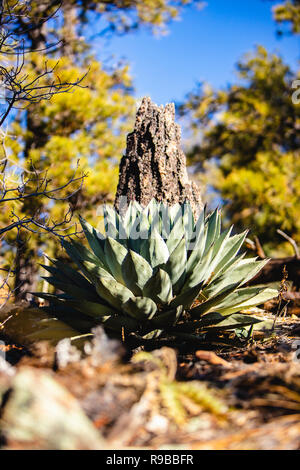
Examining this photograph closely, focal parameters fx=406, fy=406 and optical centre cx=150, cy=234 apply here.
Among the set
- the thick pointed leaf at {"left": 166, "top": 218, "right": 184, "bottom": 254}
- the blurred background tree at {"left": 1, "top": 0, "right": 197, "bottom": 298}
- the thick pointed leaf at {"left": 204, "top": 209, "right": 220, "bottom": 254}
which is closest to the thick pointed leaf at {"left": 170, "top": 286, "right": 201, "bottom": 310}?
the thick pointed leaf at {"left": 166, "top": 218, "right": 184, "bottom": 254}

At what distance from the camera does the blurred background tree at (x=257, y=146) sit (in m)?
8.59

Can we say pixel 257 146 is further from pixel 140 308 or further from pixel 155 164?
pixel 140 308

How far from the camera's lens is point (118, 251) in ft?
8.04

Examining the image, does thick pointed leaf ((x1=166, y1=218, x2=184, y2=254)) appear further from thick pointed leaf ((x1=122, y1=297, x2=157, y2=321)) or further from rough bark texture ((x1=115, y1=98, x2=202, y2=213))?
rough bark texture ((x1=115, y1=98, x2=202, y2=213))

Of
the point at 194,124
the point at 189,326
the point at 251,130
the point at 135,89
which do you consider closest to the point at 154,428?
the point at 189,326

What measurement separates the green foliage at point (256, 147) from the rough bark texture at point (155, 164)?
478 cm

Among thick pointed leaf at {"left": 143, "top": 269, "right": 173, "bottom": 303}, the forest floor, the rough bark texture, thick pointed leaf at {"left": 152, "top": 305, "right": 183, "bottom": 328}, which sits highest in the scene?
the rough bark texture

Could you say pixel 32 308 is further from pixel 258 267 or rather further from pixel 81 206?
pixel 81 206

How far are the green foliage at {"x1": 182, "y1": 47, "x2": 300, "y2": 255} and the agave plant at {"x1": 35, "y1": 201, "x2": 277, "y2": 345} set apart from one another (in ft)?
18.2

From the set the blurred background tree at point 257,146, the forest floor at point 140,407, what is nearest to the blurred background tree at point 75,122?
the blurred background tree at point 257,146

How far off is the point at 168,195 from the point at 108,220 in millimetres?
836

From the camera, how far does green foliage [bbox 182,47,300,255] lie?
8.59 metres

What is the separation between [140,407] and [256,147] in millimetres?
9548

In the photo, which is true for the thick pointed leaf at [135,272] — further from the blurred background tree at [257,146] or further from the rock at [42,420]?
the blurred background tree at [257,146]
